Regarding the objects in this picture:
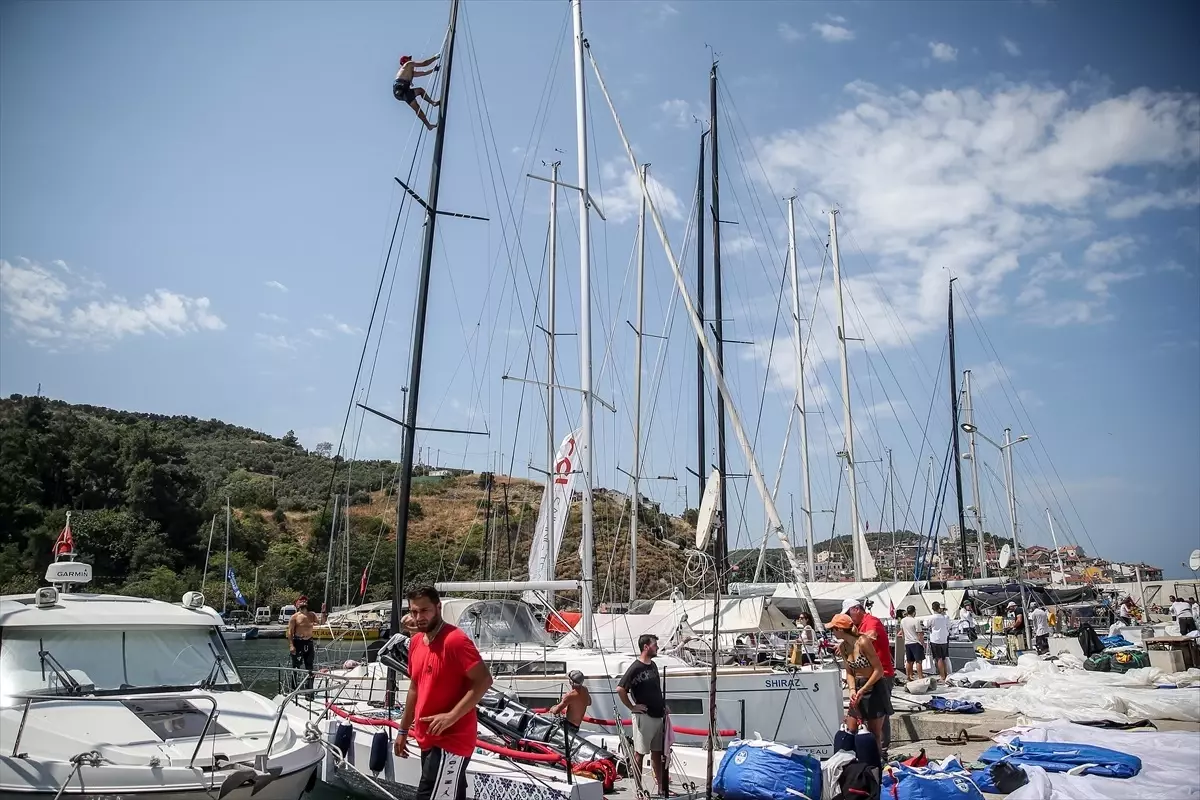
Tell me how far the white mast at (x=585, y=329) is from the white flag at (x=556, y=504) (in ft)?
3.14

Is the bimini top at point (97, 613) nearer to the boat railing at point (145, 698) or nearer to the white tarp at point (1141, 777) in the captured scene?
the boat railing at point (145, 698)

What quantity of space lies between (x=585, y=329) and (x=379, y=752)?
31.6ft

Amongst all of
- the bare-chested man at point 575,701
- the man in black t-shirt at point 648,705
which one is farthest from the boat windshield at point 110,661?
the man in black t-shirt at point 648,705

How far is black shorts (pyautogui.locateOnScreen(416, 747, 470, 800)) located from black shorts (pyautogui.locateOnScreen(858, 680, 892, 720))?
4867mm

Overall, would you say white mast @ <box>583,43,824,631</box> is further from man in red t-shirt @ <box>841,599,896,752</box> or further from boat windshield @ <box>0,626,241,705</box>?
boat windshield @ <box>0,626,241,705</box>

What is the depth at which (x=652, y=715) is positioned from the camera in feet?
26.7

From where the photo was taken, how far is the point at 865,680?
8.57m

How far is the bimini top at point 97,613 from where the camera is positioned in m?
7.64

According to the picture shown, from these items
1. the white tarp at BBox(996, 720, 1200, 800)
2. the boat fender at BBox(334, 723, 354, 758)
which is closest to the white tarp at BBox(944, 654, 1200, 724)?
the white tarp at BBox(996, 720, 1200, 800)

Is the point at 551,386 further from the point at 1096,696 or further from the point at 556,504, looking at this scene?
the point at 1096,696

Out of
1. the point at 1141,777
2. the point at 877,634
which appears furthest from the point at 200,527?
the point at 1141,777

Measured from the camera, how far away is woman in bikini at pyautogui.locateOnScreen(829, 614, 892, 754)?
8.40 metres

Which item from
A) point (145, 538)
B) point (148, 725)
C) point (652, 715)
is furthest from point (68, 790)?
point (145, 538)

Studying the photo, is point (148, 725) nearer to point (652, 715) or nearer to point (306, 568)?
point (652, 715)
